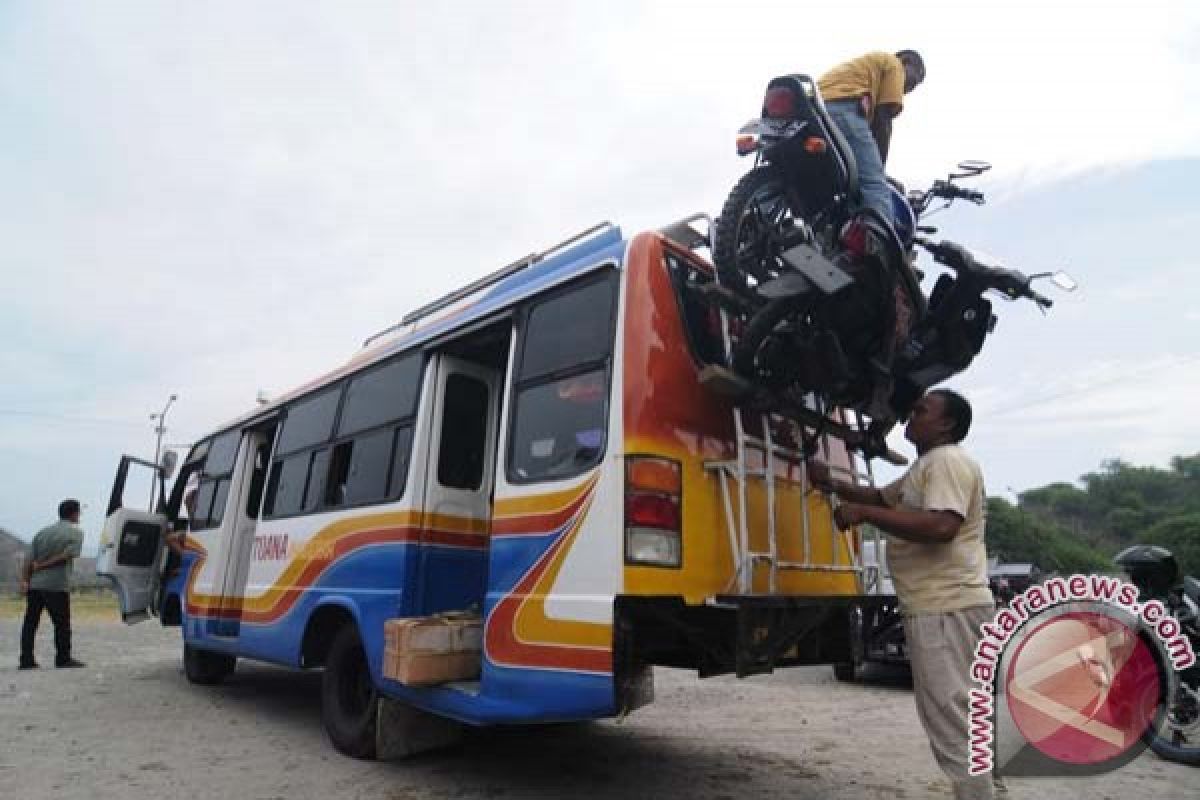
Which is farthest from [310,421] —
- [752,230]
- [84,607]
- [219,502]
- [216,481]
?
[84,607]

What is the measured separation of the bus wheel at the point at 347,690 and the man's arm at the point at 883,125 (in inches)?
170

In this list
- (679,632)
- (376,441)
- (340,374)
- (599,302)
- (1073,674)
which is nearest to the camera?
(679,632)

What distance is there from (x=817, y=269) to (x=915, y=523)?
1.14 metres

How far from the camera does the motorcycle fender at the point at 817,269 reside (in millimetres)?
3305

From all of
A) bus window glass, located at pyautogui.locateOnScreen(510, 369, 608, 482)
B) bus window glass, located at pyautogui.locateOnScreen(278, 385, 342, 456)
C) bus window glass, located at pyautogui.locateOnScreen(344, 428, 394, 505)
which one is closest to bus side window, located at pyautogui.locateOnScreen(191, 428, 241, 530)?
bus window glass, located at pyautogui.locateOnScreen(278, 385, 342, 456)

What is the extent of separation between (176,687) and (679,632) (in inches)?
270

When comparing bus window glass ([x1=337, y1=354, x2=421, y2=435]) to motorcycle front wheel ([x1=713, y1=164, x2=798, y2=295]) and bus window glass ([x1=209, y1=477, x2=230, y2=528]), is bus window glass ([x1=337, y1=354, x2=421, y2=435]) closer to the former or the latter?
motorcycle front wheel ([x1=713, y1=164, x2=798, y2=295])

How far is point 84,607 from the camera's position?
23.3 m

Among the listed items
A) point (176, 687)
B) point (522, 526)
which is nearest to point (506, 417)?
point (522, 526)

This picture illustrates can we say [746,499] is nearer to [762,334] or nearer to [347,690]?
[762,334]

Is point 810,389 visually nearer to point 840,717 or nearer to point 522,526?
point 522,526

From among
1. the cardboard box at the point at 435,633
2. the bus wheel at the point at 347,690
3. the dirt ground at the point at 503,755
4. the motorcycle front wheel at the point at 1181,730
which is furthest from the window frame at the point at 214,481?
the motorcycle front wheel at the point at 1181,730

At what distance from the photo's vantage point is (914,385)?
13.8 ft

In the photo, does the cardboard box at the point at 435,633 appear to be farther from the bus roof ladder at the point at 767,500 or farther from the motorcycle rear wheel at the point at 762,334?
the motorcycle rear wheel at the point at 762,334
